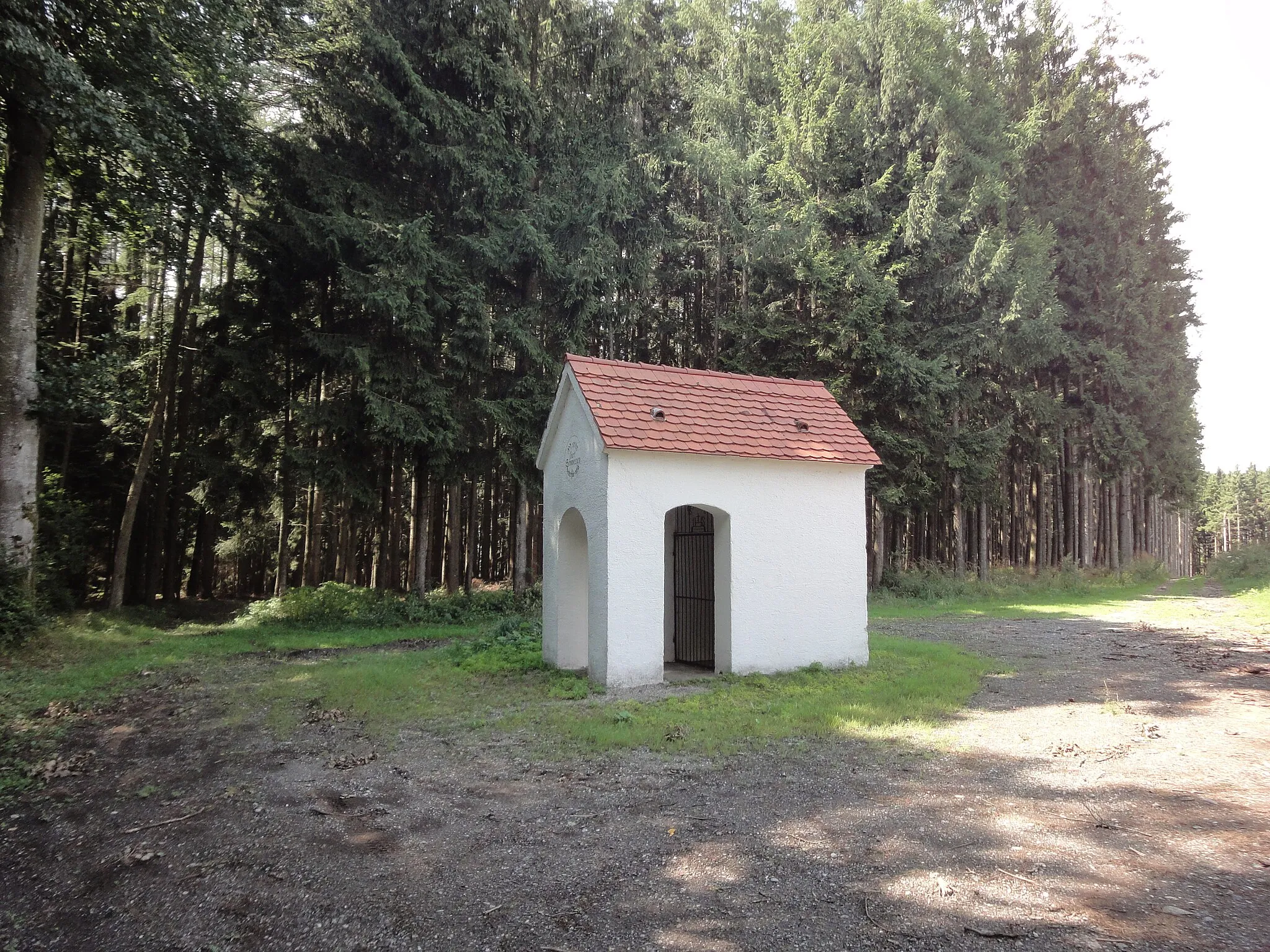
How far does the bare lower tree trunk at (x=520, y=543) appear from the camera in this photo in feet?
61.2

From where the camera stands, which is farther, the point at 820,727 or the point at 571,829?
the point at 820,727

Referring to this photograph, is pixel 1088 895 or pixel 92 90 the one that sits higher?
pixel 92 90

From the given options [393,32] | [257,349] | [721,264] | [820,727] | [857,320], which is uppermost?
[393,32]

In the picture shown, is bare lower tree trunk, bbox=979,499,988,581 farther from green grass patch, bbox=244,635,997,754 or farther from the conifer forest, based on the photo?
green grass patch, bbox=244,635,997,754

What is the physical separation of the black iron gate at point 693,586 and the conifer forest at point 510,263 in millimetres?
6407

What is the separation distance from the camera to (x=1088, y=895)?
141 inches

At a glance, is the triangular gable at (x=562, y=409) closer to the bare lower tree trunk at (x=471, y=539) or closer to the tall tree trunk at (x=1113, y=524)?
the bare lower tree trunk at (x=471, y=539)

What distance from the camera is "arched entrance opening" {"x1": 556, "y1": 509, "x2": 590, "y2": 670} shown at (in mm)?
10727

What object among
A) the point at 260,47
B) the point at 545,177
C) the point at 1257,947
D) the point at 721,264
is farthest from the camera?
the point at 721,264

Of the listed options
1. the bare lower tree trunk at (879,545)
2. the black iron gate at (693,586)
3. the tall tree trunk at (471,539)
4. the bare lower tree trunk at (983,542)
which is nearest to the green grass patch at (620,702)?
the black iron gate at (693,586)

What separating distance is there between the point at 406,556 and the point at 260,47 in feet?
Result: 55.7

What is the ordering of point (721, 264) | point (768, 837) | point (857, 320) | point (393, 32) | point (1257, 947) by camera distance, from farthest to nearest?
point (721, 264)
point (857, 320)
point (393, 32)
point (768, 837)
point (1257, 947)

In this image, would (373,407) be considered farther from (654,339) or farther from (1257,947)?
(1257,947)

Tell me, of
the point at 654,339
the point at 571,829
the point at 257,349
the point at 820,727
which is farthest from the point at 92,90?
the point at 654,339
